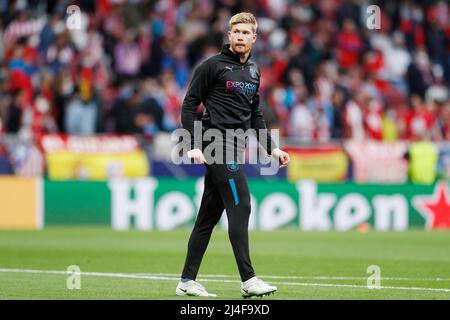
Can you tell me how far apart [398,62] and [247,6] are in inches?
158

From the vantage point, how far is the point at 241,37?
9.73 m

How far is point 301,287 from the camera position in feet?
35.1

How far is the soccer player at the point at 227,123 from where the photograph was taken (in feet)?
31.9

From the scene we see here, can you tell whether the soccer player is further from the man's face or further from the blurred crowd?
the blurred crowd

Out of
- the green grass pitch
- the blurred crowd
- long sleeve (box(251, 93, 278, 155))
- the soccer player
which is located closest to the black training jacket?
the soccer player

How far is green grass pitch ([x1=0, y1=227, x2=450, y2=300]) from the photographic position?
10.2m

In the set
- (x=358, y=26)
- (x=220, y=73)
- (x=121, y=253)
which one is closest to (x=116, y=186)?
(x=121, y=253)

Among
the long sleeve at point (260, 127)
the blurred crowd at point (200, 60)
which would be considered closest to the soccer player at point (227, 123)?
the long sleeve at point (260, 127)

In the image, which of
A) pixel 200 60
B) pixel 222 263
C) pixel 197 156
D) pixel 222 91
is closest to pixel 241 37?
pixel 222 91

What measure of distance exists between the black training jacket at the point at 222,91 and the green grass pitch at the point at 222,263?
159cm

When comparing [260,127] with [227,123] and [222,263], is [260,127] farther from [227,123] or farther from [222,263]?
[222,263]

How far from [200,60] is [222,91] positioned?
48.8 ft
